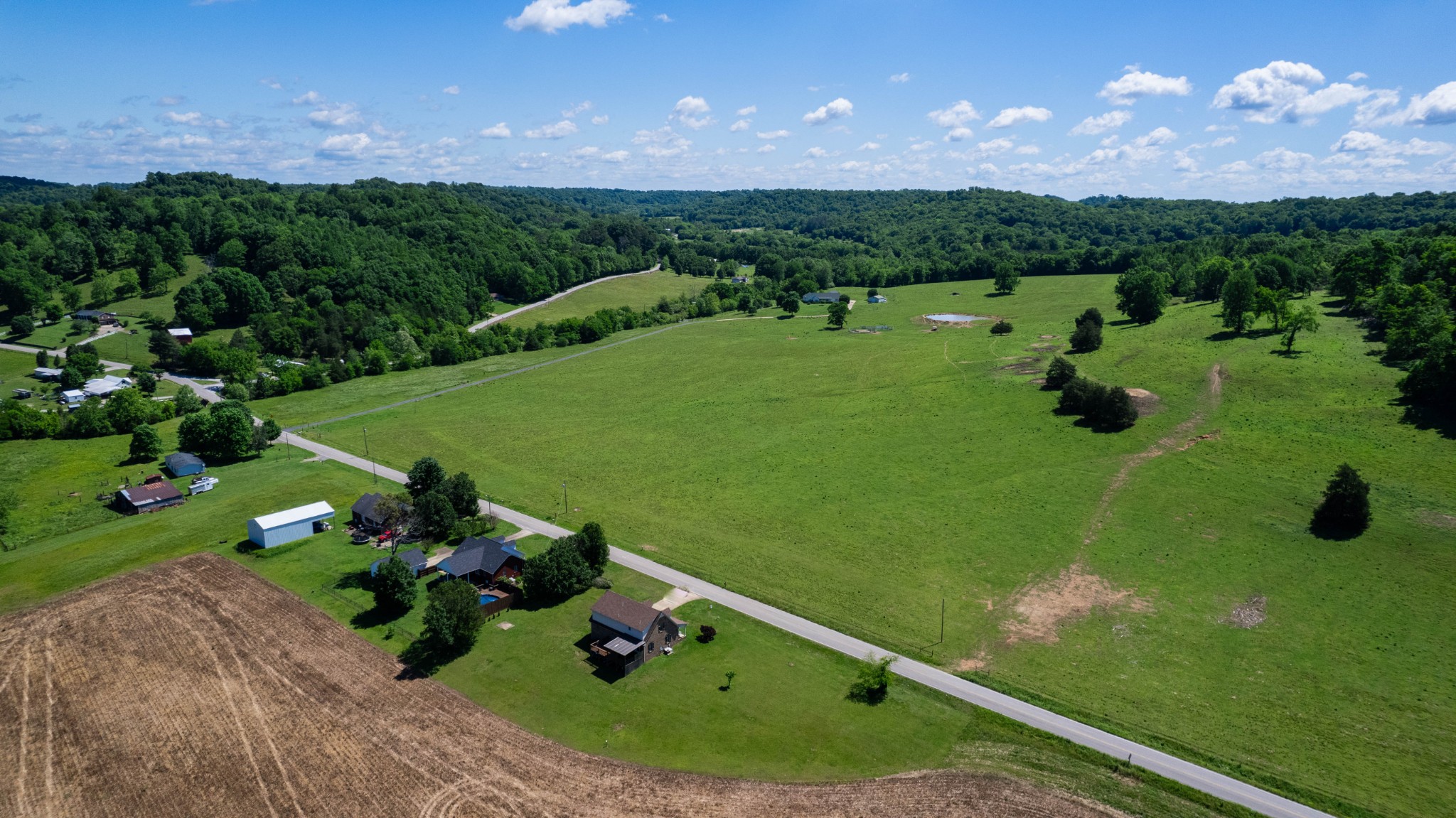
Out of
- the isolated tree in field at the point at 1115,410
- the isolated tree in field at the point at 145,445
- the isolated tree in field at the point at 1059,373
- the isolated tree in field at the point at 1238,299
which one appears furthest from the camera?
the isolated tree in field at the point at 1238,299

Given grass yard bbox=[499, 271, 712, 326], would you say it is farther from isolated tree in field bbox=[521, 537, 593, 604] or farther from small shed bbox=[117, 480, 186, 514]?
isolated tree in field bbox=[521, 537, 593, 604]

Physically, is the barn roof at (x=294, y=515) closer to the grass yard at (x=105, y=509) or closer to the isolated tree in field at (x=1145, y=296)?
the grass yard at (x=105, y=509)

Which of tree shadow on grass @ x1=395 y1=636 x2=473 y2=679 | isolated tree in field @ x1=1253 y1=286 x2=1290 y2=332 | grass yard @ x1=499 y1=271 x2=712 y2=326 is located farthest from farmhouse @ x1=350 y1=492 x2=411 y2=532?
isolated tree in field @ x1=1253 y1=286 x2=1290 y2=332

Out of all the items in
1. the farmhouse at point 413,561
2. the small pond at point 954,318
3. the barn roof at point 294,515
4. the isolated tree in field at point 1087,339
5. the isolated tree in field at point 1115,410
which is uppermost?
the isolated tree in field at point 1087,339

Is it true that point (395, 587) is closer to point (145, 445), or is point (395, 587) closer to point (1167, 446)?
point (145, 445)

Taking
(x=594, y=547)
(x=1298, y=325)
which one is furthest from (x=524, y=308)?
(x=1298, y=325)

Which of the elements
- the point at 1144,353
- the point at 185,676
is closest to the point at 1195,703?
the point at 185,676

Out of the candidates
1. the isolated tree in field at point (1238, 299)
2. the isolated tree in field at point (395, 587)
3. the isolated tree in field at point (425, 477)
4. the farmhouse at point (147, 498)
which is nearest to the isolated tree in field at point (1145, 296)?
the isolated tree in field at point (1238, 299)
